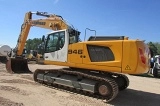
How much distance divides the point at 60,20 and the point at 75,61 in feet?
16.4

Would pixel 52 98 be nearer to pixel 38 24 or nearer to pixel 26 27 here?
pixel 38 24

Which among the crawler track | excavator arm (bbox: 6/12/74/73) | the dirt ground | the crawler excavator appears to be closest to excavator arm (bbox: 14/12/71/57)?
excavator arm (bbox: 6/12/74/73)

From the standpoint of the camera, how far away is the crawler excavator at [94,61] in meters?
8.84

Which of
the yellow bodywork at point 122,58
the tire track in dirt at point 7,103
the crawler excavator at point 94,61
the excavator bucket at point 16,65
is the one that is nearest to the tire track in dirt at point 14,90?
the tire track in dirt at point 7,103

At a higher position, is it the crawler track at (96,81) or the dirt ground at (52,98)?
the crawler track at (96,81)

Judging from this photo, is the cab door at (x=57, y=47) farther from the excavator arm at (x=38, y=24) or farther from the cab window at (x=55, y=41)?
the excavator arm at (x=38, y=24)

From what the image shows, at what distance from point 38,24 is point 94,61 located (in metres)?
7.53

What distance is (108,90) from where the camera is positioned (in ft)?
29.3

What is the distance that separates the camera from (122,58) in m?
8.93

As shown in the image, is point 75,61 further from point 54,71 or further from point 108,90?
point 108,90

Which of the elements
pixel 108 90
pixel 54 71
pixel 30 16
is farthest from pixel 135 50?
pixel 30 16

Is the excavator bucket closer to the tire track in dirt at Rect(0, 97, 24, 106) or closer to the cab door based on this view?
the cab door

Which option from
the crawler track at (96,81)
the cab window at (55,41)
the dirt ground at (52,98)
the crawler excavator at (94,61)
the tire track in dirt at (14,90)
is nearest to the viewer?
the dirt ground at (52,98)

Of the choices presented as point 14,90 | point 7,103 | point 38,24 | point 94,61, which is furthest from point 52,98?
point 38,24
